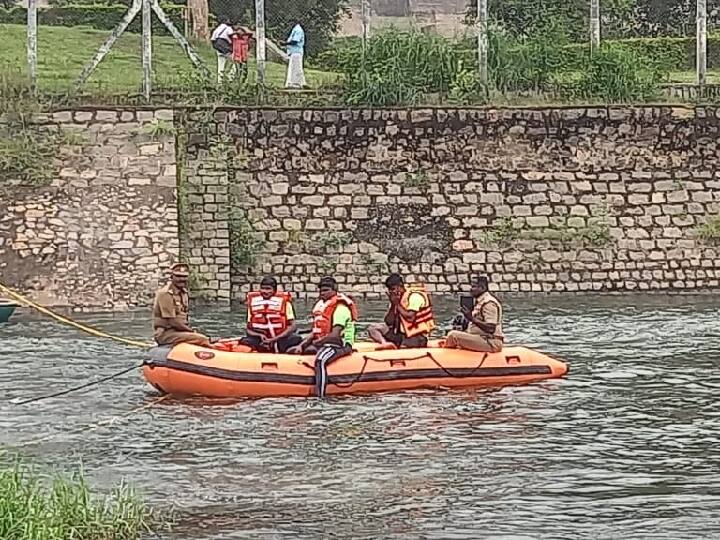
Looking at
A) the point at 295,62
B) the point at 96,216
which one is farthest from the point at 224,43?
the point at 96,216

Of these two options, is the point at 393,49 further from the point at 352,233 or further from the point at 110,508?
the point at 110,508

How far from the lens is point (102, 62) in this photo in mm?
26406

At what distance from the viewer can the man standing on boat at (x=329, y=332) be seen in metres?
15.3

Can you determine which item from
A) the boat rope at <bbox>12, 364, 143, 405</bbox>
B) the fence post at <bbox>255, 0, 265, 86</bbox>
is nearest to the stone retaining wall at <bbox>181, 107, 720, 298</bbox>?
the fence post at <bbox>255, 0, 265, 86</bbox>

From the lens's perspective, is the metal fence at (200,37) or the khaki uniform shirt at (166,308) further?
the metal fence at (200,37)

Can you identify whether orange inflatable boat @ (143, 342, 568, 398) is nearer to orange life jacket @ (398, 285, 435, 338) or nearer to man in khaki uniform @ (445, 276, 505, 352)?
man in khaki uniform @ (445, 276, 505, 352)

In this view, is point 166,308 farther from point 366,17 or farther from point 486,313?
point 366,17

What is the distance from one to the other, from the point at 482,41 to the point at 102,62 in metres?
6.54

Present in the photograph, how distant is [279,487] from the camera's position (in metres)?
11.3

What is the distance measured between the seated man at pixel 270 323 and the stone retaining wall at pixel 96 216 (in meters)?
6.98

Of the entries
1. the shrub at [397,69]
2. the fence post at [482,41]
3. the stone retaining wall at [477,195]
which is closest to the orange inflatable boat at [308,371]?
the stone retaining wall at [477,195]

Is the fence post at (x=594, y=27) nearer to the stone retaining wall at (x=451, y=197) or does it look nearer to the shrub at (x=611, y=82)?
the shrub at (x=611, y=82)

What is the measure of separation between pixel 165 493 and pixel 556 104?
15043 mm

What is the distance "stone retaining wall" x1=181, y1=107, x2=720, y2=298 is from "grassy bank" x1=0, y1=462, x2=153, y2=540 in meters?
13.9
